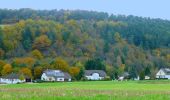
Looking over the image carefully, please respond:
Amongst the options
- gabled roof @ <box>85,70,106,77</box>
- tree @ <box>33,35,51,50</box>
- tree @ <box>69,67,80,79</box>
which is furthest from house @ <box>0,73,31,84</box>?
tree @ <box>33,35,51,50</box>

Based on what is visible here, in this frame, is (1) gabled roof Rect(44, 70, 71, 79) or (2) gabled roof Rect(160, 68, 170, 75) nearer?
(1) gabled roof Rect(44, 70, 71, 79)

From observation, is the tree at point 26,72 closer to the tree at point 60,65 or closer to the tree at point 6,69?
the tree at point 6,69

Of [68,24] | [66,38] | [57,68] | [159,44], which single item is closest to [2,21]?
[68,24]

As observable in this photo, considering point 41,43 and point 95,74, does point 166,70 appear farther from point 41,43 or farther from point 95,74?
point 41,43

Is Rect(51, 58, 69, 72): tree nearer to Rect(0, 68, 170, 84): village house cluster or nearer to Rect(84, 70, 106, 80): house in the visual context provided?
Rect(0, 68, 170, 84): village house cluster

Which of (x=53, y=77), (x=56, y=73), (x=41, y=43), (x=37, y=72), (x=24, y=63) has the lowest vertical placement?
(x=53, y=77)

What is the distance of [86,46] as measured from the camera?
5965 inches

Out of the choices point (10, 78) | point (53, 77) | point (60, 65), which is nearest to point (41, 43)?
point (60, 65)

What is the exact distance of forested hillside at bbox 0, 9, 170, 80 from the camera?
12244 centimetres

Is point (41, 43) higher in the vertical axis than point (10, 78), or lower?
higher

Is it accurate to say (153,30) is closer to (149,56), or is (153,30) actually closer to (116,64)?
(149,56)

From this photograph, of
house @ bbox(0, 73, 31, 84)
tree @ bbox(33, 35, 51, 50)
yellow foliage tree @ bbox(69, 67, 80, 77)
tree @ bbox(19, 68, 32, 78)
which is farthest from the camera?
tree @ bbox(33, 35, 51, 50)

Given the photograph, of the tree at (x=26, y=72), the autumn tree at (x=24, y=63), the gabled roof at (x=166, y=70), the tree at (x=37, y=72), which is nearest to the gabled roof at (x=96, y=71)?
the tree at (x=37, y=72)

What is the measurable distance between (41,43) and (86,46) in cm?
1476
